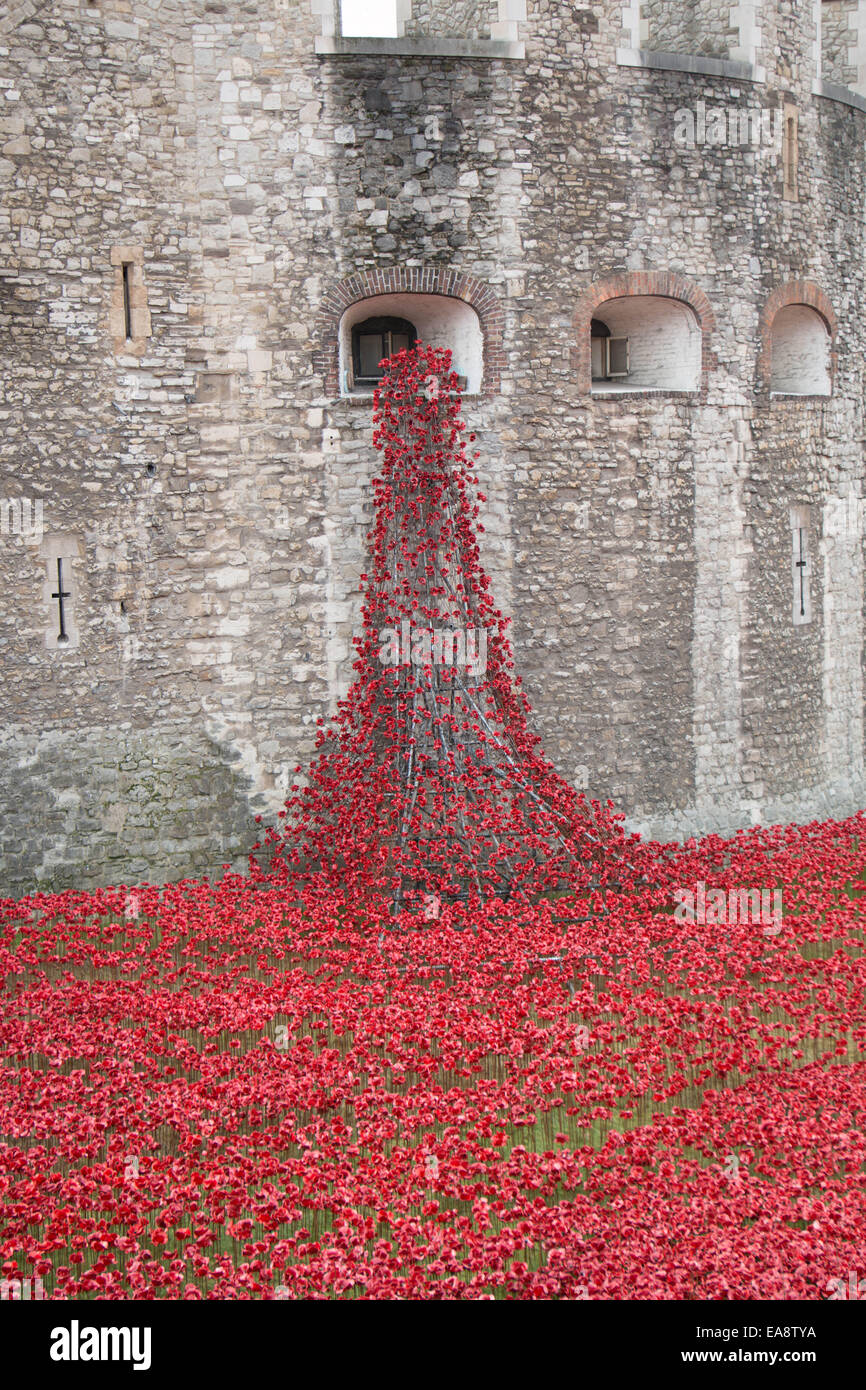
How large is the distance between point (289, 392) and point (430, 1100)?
5.25 meters

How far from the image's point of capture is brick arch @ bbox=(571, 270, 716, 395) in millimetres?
9344

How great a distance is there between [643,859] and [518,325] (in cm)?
395

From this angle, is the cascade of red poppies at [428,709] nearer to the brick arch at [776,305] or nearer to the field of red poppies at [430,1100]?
the field of red poppies at [430,1100]

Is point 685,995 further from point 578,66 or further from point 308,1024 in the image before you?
point 578,66

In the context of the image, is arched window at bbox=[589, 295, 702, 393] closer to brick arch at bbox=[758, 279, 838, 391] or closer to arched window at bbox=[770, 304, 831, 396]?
brick arch at bbox=[758, 279, 838, 391]

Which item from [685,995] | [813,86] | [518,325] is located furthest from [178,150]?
[685,995]

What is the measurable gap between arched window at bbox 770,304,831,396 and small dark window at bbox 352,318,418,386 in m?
3.35

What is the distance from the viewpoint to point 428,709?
8.79 m

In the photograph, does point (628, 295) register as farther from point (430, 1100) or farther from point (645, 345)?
point (430, 1100)

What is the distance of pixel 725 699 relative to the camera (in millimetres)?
10203

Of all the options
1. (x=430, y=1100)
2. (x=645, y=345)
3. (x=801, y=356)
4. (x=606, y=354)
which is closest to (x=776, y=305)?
(x=801, y=356)

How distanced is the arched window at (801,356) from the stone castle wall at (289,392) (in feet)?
3.49

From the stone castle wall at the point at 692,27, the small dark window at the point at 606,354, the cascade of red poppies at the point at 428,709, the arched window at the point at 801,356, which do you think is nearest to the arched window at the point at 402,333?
the cascade of red poppies at the point at 428,709

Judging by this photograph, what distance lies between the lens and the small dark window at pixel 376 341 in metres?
9.76
